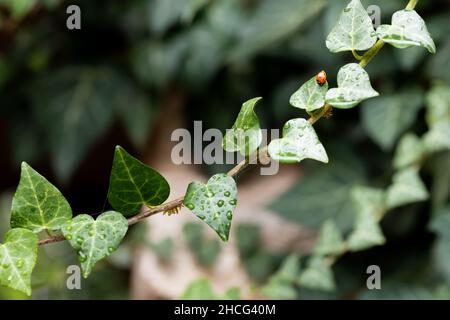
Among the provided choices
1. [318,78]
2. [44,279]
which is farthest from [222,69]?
[318,78]

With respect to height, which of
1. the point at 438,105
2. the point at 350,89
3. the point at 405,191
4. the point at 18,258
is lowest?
the point at 18,258

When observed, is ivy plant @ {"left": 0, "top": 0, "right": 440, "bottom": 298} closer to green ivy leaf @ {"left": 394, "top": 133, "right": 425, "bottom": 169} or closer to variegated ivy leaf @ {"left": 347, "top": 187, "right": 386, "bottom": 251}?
variegated ivy leaf @ {"left": 347, "top": 187, "right": 386, "bottom": 251}

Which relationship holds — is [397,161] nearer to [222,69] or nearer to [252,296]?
[252,296]

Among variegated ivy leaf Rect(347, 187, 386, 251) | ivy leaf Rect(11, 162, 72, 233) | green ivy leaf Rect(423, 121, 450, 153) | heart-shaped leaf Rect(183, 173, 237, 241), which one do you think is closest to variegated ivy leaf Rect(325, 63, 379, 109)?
heart-shaped leaf Rect(183, 173, 237, 241)

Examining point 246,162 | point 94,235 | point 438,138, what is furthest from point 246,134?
point 438,138

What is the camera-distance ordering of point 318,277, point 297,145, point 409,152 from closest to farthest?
point 297,145
point 318,277
point 409,152

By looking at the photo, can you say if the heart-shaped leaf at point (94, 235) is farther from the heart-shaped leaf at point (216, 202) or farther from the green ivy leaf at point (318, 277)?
the green ivy leaf at point (318, 277)

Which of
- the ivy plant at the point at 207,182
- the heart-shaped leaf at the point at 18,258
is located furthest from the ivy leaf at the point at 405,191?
the heart-shaped leaf at the point at 18,258

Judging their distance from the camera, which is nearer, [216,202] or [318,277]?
[216,202]

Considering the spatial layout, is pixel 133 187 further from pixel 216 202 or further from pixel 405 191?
pixel 405 191
